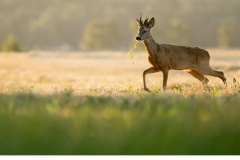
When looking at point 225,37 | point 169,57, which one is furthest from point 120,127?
point 225,37

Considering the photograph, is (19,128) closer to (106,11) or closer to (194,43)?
(194,43)

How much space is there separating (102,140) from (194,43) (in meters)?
110

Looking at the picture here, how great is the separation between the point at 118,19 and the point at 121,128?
418 ft

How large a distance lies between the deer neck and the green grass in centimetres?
721

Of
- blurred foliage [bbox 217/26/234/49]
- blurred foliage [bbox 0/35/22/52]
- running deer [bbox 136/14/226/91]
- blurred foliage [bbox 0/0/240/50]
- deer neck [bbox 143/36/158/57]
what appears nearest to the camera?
running deer [bbox 136/14/226/91]

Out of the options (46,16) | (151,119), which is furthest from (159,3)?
(151,119)

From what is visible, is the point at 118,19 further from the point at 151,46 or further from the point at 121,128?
the point at 121,128

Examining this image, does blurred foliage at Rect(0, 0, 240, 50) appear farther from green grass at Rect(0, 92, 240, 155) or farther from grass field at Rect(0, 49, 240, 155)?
green grass at Rect(0, 92, 240, 155)

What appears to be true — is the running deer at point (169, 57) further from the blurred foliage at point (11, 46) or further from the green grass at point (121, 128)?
the blurred foliage at point (11, 46)

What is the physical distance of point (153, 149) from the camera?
190 inches

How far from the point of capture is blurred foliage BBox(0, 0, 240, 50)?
113562mm

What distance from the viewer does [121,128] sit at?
5215 mm

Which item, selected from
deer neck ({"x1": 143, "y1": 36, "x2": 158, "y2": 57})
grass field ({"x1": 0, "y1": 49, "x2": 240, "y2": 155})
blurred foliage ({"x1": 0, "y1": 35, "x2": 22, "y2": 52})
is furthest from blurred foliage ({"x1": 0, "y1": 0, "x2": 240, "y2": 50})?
grass field ({"x1": 0, "y1": 49, "x2": 240, "y2": 155})

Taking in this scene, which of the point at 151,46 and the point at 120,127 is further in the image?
the point at 151,46
